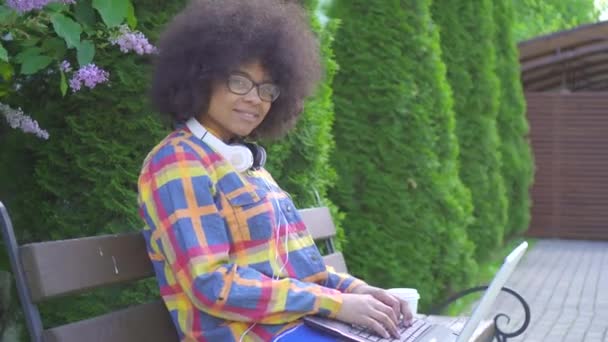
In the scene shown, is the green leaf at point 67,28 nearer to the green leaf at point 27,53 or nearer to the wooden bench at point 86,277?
the green leaf at point 27,53

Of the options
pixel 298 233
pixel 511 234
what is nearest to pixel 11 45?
pixel 298 233

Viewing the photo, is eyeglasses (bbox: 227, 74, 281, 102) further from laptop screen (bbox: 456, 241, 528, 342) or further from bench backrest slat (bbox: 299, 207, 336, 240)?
bench backrest slat (bbox: 299, 207, 336, 240)

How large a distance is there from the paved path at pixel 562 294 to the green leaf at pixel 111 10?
507 centimetres

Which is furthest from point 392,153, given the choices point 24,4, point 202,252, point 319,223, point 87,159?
point 24,4

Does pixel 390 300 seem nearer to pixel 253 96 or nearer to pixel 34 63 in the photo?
pixel 253 96

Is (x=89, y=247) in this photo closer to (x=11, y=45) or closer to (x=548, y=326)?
(x=11, y=45)

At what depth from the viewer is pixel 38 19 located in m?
2.97

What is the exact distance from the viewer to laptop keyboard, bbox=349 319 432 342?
2.88 m

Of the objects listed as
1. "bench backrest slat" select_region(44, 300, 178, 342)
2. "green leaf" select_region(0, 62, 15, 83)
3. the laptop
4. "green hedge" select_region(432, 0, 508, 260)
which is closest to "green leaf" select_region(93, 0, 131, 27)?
"green leaf" select_region(0, 62, 15, 83)

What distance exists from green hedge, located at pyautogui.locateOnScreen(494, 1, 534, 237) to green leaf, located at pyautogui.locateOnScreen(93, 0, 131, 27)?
10.9m

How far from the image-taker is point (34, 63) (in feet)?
9.92

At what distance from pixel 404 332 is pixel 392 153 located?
4575mm

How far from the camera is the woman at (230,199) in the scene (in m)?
2.74

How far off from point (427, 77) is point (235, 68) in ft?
16.3
